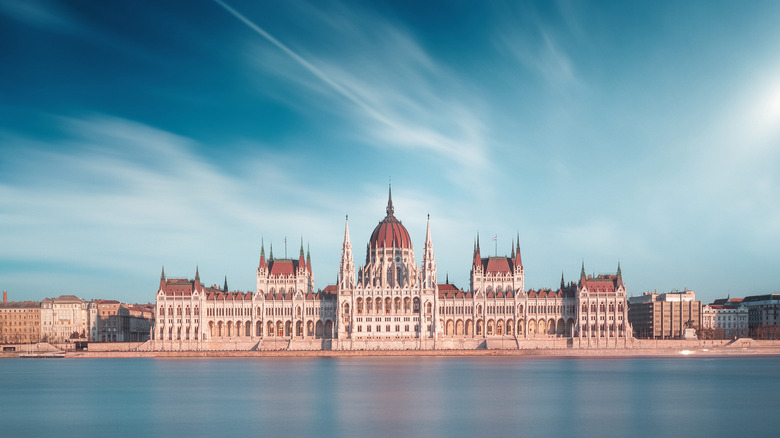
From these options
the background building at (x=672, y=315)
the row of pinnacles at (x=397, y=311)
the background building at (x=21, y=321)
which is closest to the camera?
the row of pinnacles at (x=397, y=311)

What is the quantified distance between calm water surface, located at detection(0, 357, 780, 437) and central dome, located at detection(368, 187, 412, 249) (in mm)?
48820

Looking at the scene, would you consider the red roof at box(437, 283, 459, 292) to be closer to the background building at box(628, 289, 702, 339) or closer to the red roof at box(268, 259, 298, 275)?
the red roof at box(268, 259, 298, 275)

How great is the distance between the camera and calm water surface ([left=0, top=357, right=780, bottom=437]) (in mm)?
53312

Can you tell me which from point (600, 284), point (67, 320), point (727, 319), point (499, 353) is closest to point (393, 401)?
point (499, 353)

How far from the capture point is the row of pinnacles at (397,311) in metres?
142

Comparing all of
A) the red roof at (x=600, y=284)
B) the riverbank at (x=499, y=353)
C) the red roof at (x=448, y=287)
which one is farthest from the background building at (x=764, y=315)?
the red roof at (x=448, y=287)

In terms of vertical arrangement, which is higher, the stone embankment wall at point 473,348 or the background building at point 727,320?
the background building at point 727,320

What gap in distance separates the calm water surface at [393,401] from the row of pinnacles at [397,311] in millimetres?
37612

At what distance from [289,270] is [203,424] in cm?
10567

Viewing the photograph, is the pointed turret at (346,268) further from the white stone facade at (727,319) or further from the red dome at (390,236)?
the white stone facade at (727,319)

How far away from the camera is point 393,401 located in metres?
65.8

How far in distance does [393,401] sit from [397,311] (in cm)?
7871

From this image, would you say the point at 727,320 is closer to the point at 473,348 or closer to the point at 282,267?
Result: the point at 473,348

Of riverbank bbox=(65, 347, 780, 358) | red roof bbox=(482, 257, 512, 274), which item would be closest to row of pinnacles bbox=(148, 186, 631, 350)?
red roof bbox=(482, 257, 512, 274)
